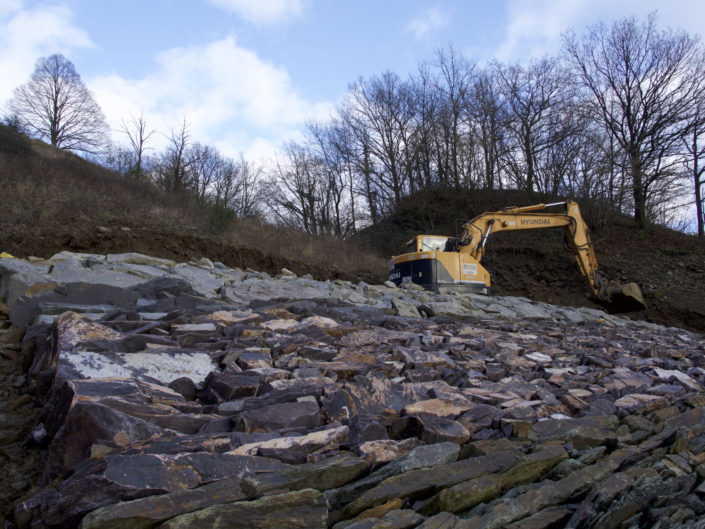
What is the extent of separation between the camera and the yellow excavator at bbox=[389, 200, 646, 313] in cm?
1111

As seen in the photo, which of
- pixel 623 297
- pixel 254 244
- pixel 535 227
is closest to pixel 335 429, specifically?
pixel 535 227

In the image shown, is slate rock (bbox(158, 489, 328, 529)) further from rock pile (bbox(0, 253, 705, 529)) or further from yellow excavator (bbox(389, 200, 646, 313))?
yellow excavator (bbox(389, 200, 646, 313))

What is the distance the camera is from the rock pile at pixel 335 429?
5.36 ft

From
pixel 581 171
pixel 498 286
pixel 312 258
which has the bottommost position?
pixel 498 286

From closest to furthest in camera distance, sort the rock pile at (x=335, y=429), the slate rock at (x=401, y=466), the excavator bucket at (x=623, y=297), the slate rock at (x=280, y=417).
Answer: the rock pile at (x=335, y=429), the slate rock at (x=401, y=466), the slate rock at (x=280, y=417), the excavator bucket at (x=623, y=297)

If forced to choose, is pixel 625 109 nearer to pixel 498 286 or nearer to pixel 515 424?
pixel 498 286

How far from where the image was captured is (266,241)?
15.5 meters

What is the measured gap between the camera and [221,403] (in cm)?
249

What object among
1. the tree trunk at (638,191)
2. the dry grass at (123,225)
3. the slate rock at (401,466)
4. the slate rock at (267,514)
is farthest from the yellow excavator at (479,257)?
the slate rock at (267,514)

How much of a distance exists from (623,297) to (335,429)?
12.4 m

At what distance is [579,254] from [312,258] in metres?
8.17

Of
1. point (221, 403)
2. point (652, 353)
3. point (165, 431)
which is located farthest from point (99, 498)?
point (652, 353)

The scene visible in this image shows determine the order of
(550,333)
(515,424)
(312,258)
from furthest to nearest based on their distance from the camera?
(312,258) < (550,333) < (515,424)

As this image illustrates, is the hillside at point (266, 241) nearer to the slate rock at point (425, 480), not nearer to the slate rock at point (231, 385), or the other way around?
the slate rock at point (231, 385)
